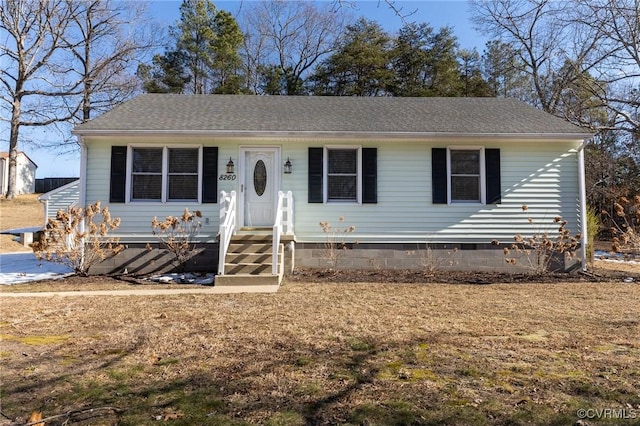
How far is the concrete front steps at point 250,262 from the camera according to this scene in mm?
7504

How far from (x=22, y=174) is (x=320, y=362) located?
44.5m

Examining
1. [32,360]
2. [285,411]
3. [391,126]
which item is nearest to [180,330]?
[32,360]

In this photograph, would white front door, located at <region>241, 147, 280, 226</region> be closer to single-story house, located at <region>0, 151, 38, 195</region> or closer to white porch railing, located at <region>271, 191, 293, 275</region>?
white porch railing, located at <region>271, 191, 293, 275</region>

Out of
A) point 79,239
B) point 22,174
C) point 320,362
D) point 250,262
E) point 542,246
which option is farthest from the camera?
point 22,174

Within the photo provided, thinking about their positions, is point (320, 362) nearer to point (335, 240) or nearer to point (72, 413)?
point (72, 413)

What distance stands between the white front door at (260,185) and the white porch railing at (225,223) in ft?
2.33

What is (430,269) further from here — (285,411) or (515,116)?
(285,411)

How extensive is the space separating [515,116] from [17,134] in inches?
1001

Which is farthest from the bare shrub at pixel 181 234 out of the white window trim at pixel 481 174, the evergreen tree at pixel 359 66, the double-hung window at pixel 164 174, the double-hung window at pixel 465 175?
the evergreen tree at pixel 359 66

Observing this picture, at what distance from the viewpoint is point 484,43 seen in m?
25.2

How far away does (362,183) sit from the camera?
9406 millimetres

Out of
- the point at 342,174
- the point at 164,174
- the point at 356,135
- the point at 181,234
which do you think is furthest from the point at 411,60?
the point at 181,234

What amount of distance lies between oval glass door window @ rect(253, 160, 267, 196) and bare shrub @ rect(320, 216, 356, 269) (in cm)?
174

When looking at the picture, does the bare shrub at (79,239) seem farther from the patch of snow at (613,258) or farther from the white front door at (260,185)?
the patch of snow at (613,258)
